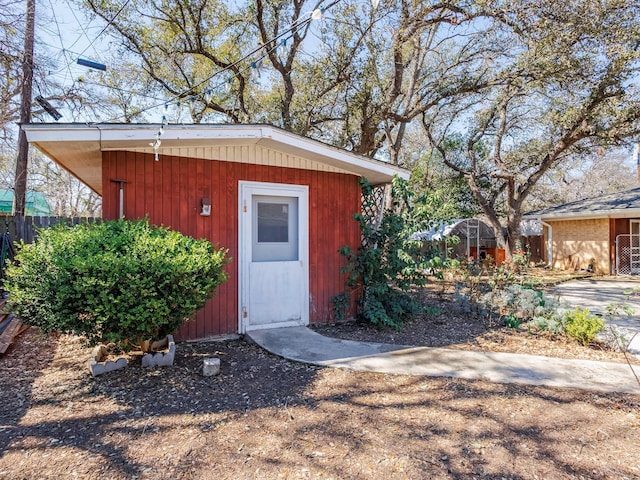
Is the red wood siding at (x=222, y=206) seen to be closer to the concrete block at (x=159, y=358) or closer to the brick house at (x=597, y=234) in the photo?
the concrete block at (x=159, y=358)

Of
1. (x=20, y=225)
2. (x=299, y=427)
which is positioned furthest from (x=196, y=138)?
(x=20, y=225)

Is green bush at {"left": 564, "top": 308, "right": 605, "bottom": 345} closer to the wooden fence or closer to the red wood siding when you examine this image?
the red wood siding

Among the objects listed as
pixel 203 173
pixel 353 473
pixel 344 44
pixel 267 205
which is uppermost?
pixel 344 44

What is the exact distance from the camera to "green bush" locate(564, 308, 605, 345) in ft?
14.7

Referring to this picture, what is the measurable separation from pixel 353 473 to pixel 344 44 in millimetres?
9243

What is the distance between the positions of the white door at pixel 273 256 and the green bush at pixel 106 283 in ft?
4.43

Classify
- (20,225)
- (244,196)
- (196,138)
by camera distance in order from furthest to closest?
(20,225)
(244,196)
(196,138)

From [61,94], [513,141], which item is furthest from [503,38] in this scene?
[61,94]

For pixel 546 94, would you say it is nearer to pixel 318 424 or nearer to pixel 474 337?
pixel 474 337

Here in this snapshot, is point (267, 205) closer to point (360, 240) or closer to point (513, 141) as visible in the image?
point (360, 240)

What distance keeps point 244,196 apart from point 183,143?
37.3 inches

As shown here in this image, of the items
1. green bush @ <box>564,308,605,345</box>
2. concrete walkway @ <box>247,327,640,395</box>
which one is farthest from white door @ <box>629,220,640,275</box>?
concrete walkway @ <box>247,327,640,395</box>

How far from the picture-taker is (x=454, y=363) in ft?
12.4

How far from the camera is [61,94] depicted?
8094mm
